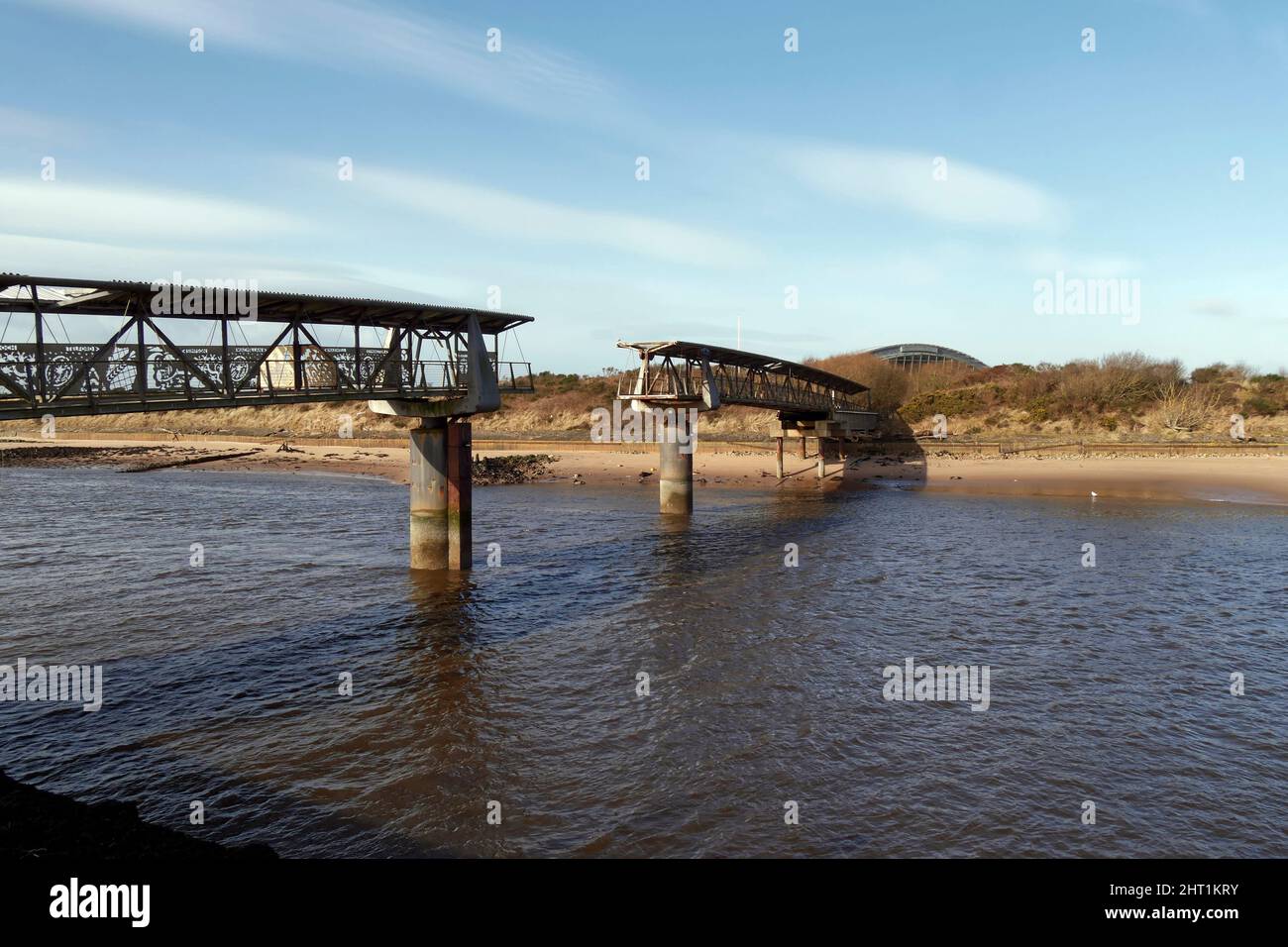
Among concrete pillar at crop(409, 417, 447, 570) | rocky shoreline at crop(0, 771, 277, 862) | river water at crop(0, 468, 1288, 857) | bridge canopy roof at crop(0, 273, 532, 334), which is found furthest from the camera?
concrete pillar at crop(409, 417, 447, 570)

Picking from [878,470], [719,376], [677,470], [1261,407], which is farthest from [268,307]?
[1261,407]

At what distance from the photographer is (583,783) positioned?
451 inches

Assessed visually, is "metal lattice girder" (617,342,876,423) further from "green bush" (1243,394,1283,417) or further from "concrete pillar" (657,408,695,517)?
"green bush" (1243,394,1283,417)

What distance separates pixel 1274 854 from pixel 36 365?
2108 cm

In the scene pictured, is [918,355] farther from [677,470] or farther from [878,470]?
A: [677,470]

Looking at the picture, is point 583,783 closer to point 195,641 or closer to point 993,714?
point 993,714

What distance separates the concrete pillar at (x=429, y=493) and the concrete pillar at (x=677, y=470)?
1695cm

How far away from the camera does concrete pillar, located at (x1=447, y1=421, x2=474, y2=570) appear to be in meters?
25.3

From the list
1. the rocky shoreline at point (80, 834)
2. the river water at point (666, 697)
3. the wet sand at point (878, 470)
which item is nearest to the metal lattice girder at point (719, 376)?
the wet sand at point (878, 470)

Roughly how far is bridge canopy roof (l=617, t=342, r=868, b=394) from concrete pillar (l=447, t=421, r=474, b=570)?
13510 millimetres

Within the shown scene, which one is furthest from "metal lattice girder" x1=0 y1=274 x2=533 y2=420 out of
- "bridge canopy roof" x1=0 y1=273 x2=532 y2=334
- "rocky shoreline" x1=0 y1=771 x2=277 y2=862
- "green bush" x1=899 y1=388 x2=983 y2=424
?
"green bush" x1=899 y1=388 x2=983 y2=424

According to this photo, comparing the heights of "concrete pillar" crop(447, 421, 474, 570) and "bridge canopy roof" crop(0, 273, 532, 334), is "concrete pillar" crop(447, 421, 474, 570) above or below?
Answer: below

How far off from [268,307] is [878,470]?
53.5m
